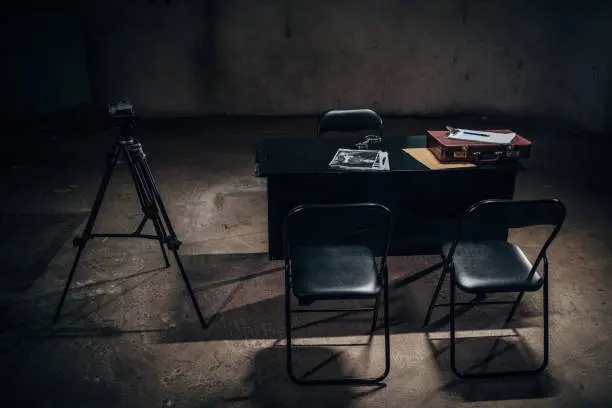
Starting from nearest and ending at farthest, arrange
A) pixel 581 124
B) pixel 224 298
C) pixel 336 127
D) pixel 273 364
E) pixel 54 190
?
pixel 273 364 → pixel 224 298 → pixel 336 127 → pixel 54 190 → pixel 581 124

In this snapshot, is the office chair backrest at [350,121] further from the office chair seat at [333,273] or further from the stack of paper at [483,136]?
the office chair seat at [333,273]

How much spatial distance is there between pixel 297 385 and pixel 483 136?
70.8 inches

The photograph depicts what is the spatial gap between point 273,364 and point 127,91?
5.45m

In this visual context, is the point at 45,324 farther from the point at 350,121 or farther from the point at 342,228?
the point at 350,121

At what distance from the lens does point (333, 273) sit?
9.05ft

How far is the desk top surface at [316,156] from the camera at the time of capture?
3.32 metres

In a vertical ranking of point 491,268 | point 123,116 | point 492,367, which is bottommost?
point 492,367

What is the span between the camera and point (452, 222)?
12.3 ft

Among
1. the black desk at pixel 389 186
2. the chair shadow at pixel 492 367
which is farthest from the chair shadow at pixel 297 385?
the black desk at pixel 389 186

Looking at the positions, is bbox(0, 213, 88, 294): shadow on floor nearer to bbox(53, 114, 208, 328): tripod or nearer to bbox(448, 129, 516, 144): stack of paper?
bbox(53, 114, 208, 328): tripod

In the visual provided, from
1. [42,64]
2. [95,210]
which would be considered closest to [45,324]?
[95,210]

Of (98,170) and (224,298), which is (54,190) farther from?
(224,298)

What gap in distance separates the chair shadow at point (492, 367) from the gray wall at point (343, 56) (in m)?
4.84

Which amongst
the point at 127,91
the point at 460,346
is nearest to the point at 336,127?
A: the point at 460,346
